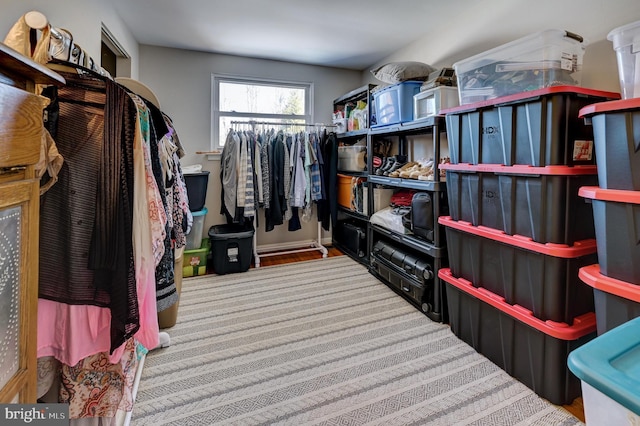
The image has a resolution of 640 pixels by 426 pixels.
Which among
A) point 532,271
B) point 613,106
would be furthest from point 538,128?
point 532,271

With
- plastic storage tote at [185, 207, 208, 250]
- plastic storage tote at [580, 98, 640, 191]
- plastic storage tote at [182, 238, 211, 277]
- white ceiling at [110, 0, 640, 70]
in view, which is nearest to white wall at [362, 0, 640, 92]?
white ceiling at [110, 0, 640, 70]

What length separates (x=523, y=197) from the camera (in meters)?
1.54

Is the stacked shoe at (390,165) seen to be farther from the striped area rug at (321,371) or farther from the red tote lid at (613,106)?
the red tote lid at (613,106)

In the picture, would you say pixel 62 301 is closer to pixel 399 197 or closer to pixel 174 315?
pixel 174 315

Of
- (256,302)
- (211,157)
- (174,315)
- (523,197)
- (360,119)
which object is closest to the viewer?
(523,197)

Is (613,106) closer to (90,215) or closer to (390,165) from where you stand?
(90,215)

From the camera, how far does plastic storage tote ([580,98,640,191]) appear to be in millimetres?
1079

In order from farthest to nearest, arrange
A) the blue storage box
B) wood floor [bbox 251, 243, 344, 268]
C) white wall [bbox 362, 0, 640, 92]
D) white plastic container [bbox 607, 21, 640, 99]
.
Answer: wood floor [bbox 251, 243, 344, 268]
the blue storage box
white wall [bbox 362, 0, 640, 92]
white plastic container [bbox 607, 21, 640, 99]

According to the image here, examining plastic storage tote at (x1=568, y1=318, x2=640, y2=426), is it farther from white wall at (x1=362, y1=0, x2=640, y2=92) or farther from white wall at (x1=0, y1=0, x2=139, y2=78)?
white wall at (x1=0, y1=0, x2=139, y2=78)

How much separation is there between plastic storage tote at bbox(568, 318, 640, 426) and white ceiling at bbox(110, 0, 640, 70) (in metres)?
1.94

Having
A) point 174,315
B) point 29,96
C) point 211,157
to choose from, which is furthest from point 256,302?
point 29,96

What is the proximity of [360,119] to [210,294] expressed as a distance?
232 cm

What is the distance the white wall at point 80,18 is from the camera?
1312 millimetres

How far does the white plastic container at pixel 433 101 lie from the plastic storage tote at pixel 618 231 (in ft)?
4.25
